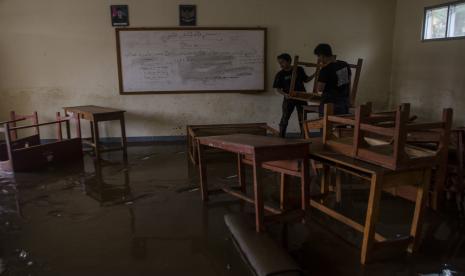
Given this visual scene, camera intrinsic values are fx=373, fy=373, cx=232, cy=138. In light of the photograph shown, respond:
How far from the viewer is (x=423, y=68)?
17.6ft

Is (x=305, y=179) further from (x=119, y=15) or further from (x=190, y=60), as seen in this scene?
(x=119, y=15)

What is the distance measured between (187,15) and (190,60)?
0.68m

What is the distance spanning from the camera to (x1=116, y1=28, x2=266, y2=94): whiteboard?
5770 mm

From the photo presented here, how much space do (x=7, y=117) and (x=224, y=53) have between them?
3606 millimetres

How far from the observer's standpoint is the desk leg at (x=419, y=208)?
2.36 m

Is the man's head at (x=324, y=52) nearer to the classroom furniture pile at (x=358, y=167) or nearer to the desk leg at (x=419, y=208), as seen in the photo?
the classroom furniture pile at (x=358, y=167)

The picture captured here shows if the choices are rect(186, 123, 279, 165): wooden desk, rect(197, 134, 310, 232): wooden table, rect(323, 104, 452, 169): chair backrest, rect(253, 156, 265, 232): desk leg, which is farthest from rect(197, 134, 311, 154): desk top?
rect(186, 123, 279, 165): wooden desk

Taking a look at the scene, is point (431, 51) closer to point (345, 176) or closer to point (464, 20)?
point (464, 20)

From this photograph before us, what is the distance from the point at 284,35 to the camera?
5941 mm

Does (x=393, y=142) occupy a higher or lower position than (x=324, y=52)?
lower

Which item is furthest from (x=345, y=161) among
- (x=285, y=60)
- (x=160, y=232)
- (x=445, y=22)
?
(x=445, y=22)

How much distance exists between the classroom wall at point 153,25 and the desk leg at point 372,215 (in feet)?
13.2

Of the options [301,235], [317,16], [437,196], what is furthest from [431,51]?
[301,235]

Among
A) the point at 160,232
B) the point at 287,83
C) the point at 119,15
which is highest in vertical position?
the point at 119,15
